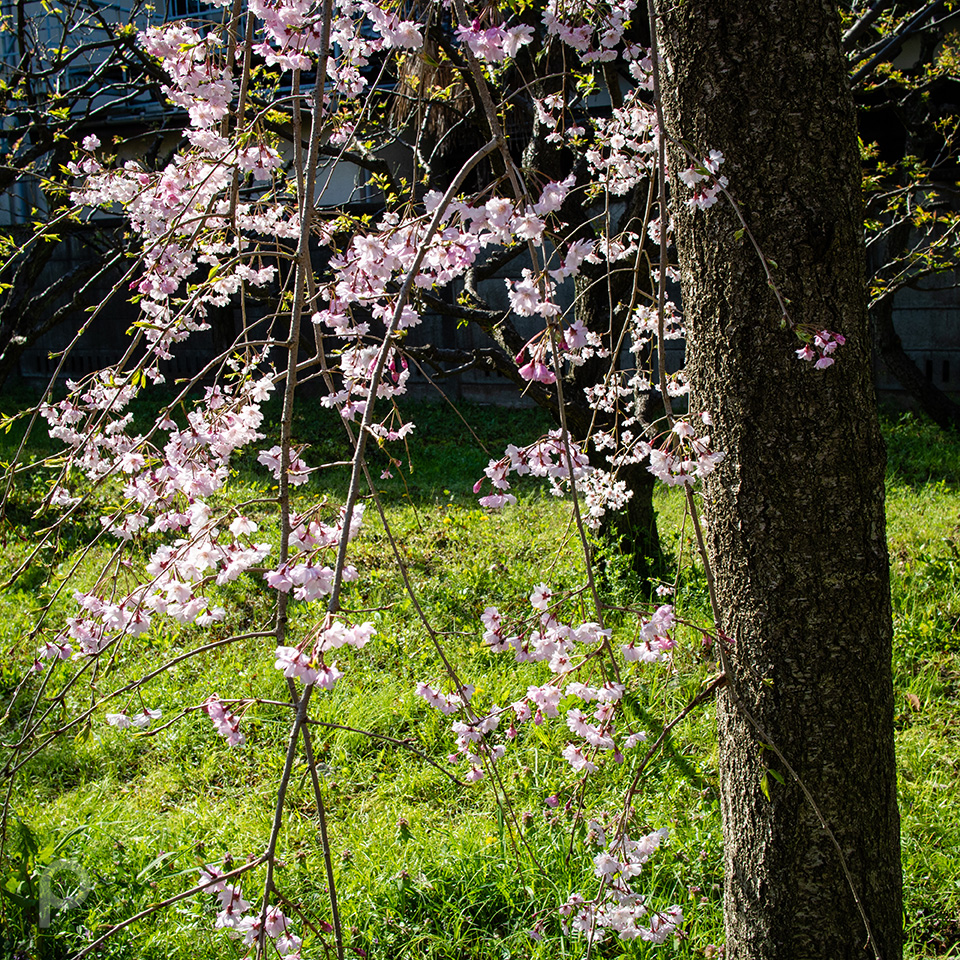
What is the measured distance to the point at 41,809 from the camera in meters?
2.72

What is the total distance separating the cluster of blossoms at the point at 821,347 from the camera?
1365mm

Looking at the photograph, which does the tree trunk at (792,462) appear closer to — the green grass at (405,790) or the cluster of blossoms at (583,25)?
the cluster of blossoms at (583,25)

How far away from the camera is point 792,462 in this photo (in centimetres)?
148

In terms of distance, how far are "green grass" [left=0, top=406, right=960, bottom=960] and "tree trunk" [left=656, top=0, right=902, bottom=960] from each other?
377 mm

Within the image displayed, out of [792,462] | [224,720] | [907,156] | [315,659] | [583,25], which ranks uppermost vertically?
[907,156]

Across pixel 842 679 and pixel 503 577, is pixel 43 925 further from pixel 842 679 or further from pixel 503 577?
pixel 503 577

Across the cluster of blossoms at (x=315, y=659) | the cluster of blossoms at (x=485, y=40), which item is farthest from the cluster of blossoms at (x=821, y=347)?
the cluster of blossoms at (x=315, y=659)

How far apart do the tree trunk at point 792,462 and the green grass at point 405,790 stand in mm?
377

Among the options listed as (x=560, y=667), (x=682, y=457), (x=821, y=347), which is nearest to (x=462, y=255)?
(x=682, y=457)

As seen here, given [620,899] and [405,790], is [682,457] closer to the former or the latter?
[620,899]

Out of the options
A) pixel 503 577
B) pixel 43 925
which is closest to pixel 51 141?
pixel 503 577

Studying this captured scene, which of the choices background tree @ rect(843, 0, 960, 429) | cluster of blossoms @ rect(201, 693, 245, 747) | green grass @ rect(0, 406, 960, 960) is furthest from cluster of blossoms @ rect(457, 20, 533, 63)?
background tree @ rect(843, 0, 960, 429)

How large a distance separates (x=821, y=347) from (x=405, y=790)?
1.97 meters

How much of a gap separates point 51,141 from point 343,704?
4173 mm
